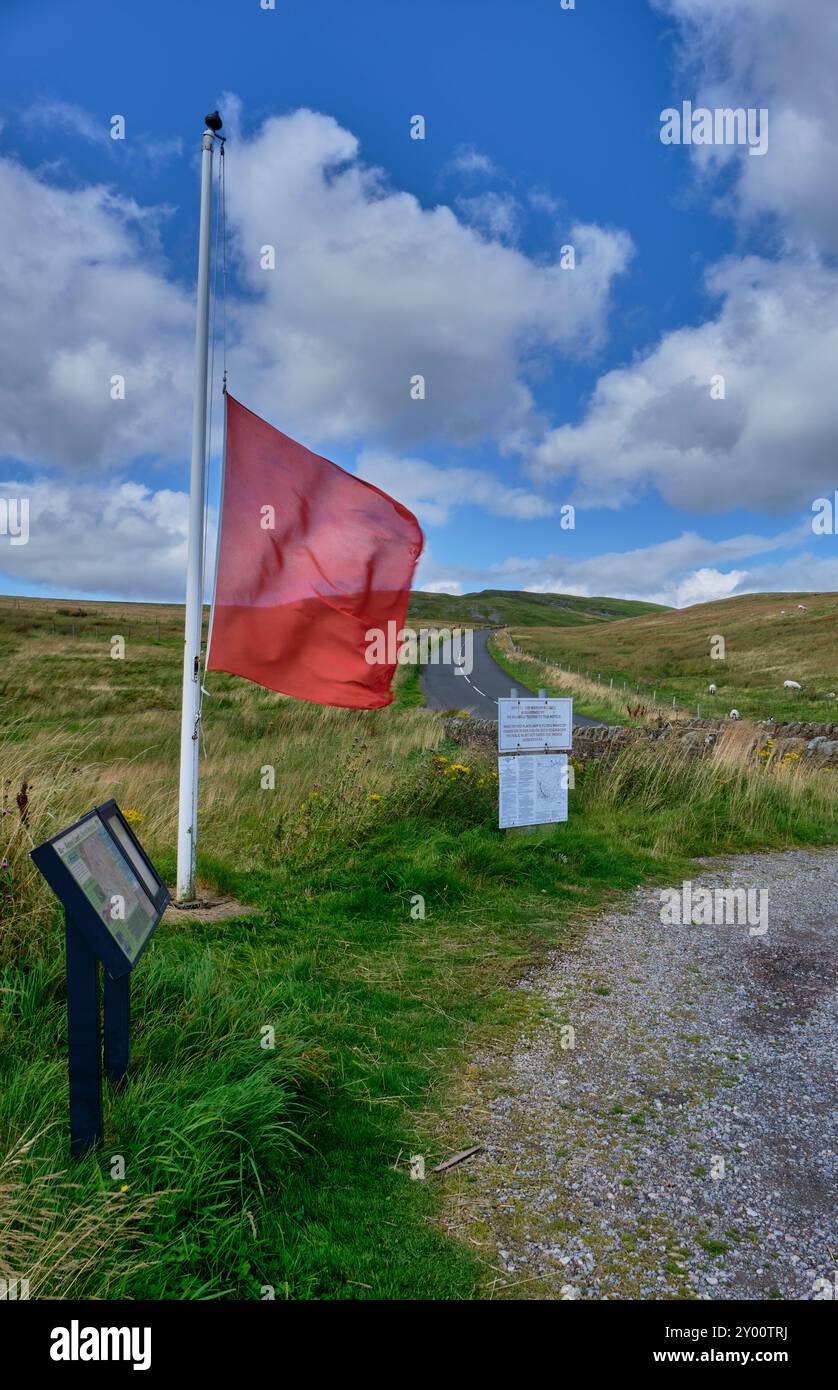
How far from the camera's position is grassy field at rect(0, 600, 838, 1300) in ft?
8.22

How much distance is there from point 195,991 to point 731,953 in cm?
407

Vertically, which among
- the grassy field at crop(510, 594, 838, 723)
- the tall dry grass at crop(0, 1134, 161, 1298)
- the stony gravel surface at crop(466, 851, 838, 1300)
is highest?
the grassy field at crop(510, 594, 838, 723)

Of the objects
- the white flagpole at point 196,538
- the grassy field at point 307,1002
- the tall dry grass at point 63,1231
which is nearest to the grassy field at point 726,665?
the grassy field at point 307,1002

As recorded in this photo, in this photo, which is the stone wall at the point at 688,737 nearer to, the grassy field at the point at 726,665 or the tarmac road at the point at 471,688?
the tarmac road at the point at 471,688

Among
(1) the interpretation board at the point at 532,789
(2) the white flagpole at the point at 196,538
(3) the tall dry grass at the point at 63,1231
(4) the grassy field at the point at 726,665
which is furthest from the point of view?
(4) the grassy field at the point at 726,665

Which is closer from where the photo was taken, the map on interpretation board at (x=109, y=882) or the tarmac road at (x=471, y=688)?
the map on interpretation board at (x=109, y=882)

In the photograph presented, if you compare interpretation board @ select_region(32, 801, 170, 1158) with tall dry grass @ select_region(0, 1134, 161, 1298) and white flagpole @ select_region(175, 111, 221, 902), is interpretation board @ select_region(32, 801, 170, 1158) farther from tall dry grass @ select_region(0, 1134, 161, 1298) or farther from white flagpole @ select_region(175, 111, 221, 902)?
white flagpole @ select_region(175, 111, 221, 902)

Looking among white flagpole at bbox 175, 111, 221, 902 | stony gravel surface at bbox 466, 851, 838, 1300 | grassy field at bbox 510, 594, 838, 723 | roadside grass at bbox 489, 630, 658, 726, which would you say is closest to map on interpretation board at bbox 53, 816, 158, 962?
stony gravel surface at bbox 466, 851, 838, 1300

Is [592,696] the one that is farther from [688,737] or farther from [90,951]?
[90,951]

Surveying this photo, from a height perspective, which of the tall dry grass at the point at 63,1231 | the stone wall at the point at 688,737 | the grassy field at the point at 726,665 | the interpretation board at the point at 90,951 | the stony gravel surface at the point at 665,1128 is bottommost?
the stony gravel surface at the point at 665,1128

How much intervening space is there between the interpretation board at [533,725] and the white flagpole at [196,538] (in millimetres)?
3297

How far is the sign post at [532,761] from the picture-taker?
8141 millimetres

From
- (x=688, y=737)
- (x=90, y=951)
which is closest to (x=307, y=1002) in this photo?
(x=90, y=951)

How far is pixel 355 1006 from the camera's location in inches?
177
